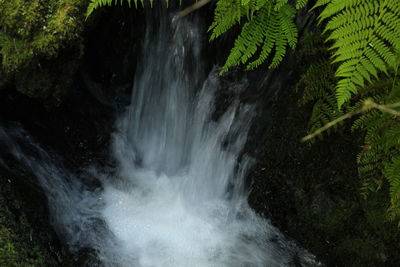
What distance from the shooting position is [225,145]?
13.6ft

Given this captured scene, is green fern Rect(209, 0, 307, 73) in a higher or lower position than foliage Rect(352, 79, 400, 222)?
higher

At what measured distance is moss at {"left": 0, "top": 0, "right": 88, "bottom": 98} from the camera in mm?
3578

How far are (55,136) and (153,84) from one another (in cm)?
118

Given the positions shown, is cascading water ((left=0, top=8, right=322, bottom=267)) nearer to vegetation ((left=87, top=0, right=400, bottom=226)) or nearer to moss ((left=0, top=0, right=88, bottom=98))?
moss ((left=0, top=0, right=88, bottom=98))

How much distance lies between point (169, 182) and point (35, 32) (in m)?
2.10

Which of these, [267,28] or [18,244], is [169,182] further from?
[267,28]

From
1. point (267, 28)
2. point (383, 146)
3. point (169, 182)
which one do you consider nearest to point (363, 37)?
point (267, 28)

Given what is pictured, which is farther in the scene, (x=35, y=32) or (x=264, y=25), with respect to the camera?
(x=35, y=32)

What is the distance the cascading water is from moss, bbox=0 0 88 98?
2.76 feet

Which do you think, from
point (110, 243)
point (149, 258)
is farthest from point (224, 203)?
point (110, 243)

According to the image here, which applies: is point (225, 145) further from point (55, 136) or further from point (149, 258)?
point (55, 136)

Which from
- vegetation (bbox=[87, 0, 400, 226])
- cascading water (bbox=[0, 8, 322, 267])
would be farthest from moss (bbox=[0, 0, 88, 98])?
vegetation (bbox=[87, 0, 400, 226])

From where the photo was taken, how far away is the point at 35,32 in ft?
11.8

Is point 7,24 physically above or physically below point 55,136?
Result: above
